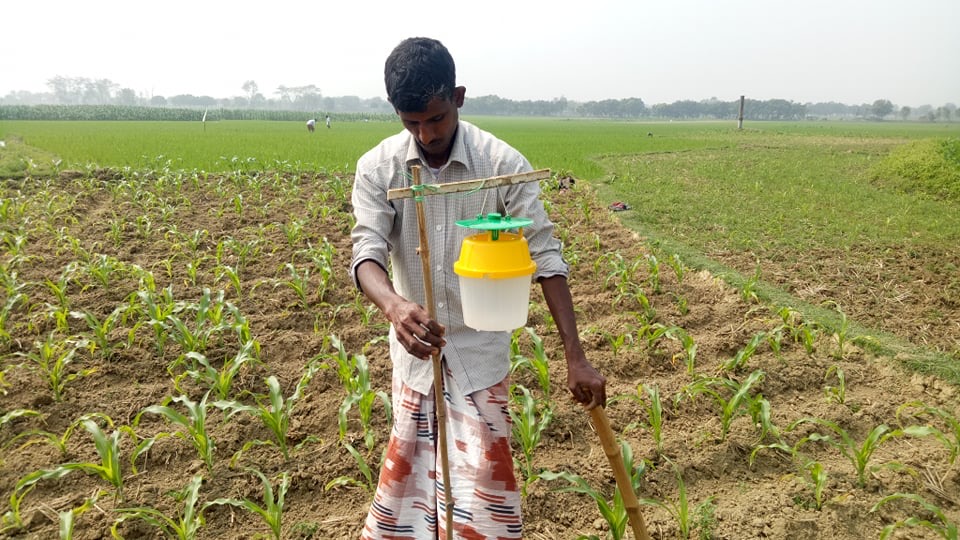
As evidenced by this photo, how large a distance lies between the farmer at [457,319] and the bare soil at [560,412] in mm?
549

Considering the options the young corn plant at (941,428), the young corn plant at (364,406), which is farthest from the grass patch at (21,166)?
the young corn plant at (941,428)

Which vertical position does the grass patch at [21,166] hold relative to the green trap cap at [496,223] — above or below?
below

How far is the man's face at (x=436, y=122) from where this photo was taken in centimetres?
160

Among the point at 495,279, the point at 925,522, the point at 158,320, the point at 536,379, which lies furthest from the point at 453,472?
the point at 158,320

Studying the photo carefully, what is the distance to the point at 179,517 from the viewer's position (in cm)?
244

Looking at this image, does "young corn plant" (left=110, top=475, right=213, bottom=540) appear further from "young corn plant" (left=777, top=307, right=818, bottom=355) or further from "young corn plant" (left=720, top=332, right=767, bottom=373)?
"young corn plant" (left=777, top=307, right=818, bottom=355)

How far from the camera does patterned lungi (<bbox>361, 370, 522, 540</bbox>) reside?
5.83 ft

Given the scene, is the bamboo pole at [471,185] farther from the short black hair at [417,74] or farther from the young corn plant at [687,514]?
the young corn plant at [687,514]

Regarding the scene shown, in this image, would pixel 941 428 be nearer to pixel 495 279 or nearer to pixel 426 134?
pixel 495 279

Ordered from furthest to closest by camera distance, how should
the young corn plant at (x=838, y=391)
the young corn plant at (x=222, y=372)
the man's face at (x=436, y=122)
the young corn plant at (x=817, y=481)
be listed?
the young corn plant at (x=838, y=391) < the young corn plant at (x=222, y=372) < the young corn plant at (x=817, y=481) < the man's face at (x=436, y=122)

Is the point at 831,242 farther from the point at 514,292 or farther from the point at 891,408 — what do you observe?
the point at 514,292

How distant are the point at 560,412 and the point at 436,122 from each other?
210cm

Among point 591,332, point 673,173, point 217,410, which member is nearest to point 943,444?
point 591,332

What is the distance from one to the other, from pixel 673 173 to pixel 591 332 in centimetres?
944
